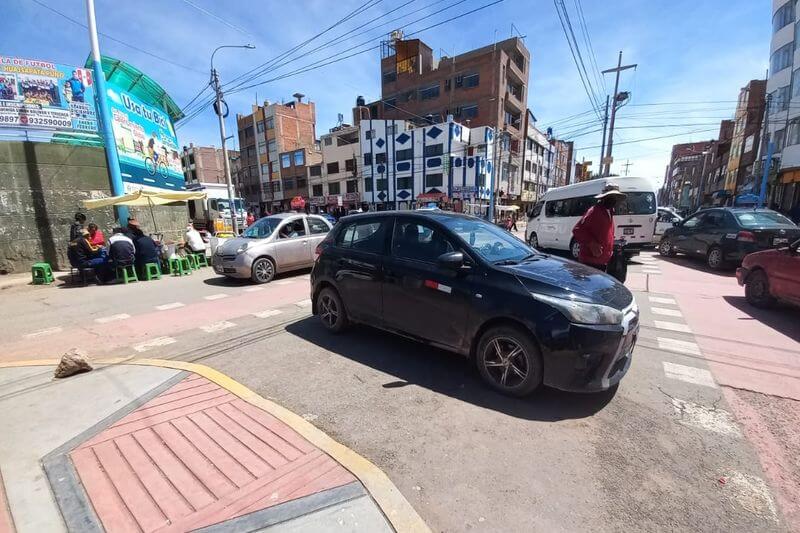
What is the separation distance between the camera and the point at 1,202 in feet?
32.7

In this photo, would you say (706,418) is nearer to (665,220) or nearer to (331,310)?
(331,310)

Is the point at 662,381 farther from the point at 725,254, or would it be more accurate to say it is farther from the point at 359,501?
the point at 725,254

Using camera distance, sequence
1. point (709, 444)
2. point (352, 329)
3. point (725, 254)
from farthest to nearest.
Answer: point (725, 254), point (352, 329), point (709, 444)

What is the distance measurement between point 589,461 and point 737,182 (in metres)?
47.5

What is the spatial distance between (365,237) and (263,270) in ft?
16.6

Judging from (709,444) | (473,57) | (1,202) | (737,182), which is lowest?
(709,444)

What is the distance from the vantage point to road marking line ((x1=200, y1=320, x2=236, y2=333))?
5156mm

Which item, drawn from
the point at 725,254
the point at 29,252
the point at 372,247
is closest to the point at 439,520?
the point at 372,247

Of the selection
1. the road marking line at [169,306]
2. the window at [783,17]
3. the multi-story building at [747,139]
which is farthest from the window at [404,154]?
the road marking line at [169,306]

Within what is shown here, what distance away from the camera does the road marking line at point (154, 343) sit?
14.9ft

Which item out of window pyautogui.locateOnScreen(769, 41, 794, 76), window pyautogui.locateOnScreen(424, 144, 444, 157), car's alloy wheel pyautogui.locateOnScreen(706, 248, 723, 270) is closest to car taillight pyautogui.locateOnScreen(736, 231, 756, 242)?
car's alloy wheel pyautogui.locateOnScreen(706, 248, 723, 270)

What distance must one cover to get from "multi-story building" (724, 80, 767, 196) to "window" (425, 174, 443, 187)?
26.0 meters

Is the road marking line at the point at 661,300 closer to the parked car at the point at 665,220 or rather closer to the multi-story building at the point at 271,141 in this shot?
the parked car at the point at 665,220

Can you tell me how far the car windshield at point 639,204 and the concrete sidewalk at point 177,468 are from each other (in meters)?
11.1
